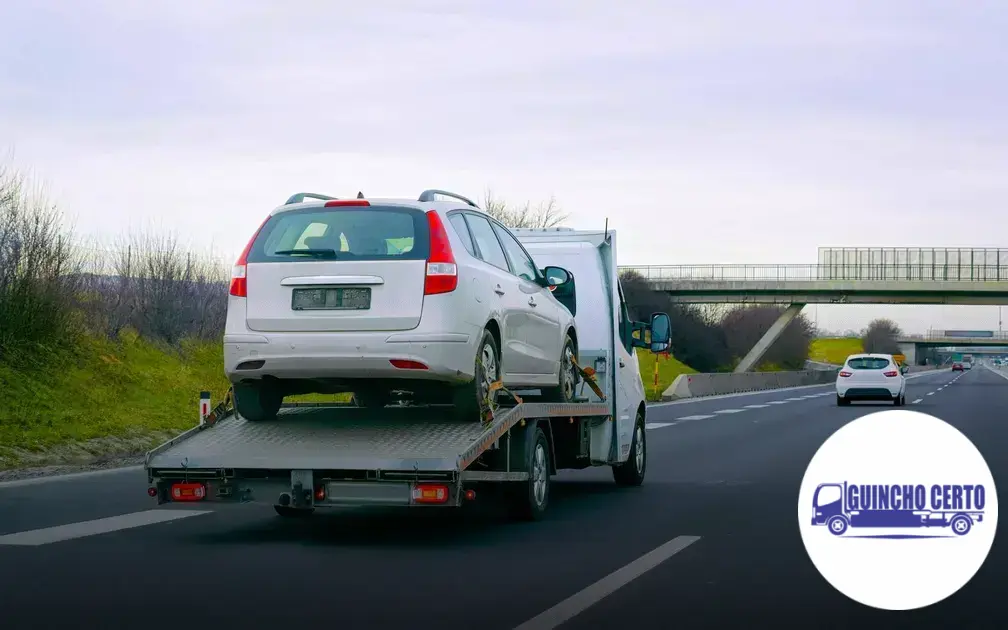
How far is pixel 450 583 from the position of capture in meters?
8.01

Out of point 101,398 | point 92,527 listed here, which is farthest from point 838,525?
point 101,398

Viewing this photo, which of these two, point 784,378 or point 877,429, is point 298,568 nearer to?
point 877,429

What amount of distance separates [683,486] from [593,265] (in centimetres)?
255

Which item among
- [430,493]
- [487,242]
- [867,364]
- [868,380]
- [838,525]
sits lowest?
[868,380]

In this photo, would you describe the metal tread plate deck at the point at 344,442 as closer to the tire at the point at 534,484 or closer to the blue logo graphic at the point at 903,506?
the tire at the point at 534,484

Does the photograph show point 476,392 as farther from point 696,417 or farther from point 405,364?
point 696,417

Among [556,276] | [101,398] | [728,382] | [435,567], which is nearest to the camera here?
[435,567]

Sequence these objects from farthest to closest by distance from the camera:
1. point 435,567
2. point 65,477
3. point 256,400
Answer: point 65,477
point 256,400
point 435,567

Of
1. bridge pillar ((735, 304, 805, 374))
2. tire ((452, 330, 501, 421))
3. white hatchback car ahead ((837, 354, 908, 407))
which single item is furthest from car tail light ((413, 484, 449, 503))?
bridge pillar ((735, 304, 805, 374))

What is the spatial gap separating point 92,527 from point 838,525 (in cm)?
586

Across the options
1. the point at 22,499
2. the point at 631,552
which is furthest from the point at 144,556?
the point at 22,499

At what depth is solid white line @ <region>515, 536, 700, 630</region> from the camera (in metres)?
6.84

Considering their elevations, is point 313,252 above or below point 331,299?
above

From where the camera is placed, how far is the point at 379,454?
9258mm
